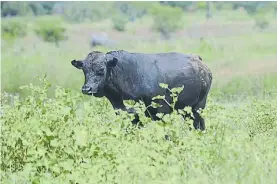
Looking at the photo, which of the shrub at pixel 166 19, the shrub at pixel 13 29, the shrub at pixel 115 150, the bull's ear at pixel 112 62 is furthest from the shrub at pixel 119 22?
the shrub at pixel 115 150

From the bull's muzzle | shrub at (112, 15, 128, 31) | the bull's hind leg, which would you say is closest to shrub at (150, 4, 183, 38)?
shrub at (112, 15, 128, 31)

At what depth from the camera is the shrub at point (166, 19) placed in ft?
119

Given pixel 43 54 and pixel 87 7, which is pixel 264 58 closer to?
pixel 43 54

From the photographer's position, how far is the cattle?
8.80 meters

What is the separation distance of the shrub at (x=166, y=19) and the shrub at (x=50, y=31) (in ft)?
14.7

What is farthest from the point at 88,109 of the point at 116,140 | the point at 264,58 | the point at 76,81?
the point at 264,58

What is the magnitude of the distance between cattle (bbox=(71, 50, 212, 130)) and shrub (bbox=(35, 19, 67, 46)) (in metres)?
22.8

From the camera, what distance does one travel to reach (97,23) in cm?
3906

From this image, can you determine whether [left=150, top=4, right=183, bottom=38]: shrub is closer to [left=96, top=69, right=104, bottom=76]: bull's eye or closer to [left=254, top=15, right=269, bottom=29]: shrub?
[left=254, top=15, right=269, bottom=29]: shrub

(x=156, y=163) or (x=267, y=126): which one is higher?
(x=156, y=163)

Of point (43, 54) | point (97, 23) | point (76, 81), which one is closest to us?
point (76, 81)

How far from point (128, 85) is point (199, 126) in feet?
4.41

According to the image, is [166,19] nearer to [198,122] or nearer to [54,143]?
[198,122]

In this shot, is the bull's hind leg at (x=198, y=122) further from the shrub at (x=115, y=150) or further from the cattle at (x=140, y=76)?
the shrub at (x=115, y=150)
